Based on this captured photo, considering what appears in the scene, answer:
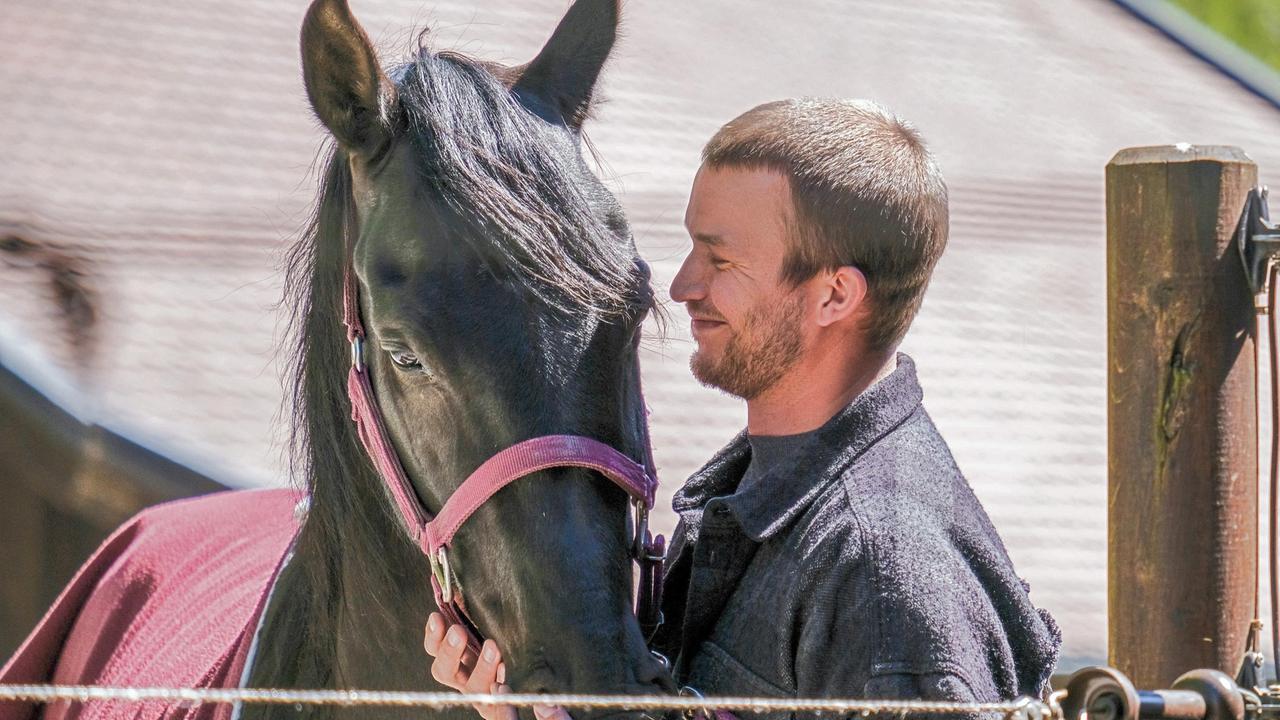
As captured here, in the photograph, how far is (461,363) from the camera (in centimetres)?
131

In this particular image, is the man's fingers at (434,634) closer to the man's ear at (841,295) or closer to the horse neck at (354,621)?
the horse neck at (354,621)

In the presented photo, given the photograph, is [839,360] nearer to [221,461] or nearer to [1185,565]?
[1185,565]

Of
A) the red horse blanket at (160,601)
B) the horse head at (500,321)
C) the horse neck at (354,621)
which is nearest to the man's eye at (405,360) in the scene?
the horse head at (500,321)

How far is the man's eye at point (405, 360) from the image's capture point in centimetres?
138

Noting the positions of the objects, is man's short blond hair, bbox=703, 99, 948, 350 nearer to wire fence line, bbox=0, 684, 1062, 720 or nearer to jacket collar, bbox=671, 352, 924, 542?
jacket collar, bbox=671, 352, 924, 542

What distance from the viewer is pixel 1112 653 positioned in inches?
72.7

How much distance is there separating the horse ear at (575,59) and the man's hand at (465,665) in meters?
0.71

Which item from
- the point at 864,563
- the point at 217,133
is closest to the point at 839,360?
the point at 864,563

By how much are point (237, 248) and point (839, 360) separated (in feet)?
9.67

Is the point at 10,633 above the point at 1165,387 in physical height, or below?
below

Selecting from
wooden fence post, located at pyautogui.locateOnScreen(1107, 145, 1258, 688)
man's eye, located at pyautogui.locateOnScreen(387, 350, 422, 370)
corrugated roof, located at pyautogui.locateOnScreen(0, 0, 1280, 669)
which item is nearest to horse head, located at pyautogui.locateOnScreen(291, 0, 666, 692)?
man's eye, located at pyautogui.locateOnScreen(387, 350, 422, 370)

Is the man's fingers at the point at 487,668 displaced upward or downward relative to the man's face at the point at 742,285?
downward

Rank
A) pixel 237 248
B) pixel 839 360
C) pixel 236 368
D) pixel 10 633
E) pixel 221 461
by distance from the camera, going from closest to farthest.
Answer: pixel 839 360, pixel 221 461, pixel 10 633, pixel 236 368, pixel 237 248

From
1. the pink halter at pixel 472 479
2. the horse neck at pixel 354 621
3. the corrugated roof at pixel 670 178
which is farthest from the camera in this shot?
the corrugated roof at pixel 670 178
